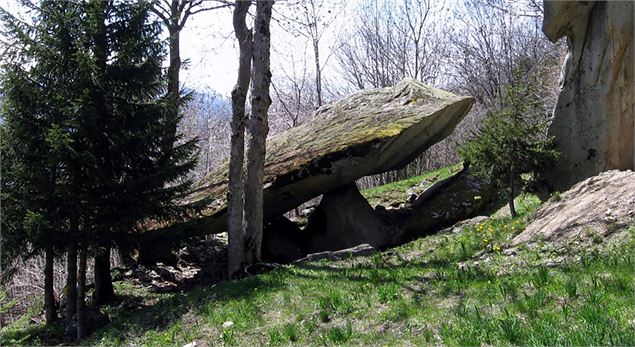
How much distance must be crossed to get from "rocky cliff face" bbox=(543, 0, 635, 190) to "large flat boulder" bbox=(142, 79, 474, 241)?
9.51 feet

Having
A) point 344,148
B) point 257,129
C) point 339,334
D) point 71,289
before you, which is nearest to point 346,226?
point 344,148

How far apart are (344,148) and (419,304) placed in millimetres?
6127

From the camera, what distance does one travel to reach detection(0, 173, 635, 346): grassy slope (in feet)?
15.3

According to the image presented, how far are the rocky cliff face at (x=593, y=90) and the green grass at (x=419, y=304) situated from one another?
1768 millimetres

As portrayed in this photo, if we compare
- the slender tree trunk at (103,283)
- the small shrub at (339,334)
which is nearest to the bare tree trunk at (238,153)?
the slender tree trunk at (103,283)

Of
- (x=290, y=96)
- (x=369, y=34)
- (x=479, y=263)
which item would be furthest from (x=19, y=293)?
(x=369, y=34)

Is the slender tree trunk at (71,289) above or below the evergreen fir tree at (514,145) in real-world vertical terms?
below

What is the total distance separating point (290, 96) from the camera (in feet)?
109

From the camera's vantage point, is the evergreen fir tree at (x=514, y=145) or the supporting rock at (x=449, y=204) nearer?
the evergreen fir tree at (x=514, y=145)

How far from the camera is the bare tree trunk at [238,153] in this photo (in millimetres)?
9961

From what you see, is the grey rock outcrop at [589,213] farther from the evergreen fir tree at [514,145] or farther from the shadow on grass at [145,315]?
the shadow on grass at [145,315]

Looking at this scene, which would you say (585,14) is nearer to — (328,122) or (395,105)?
(395,105)

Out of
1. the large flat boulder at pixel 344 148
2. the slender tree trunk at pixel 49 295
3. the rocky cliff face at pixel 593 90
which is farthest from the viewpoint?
the large flat boulder at pixel 344 148

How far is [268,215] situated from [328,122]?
273 cm
